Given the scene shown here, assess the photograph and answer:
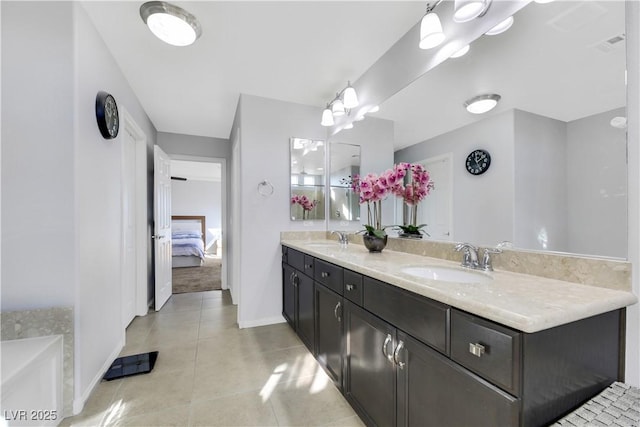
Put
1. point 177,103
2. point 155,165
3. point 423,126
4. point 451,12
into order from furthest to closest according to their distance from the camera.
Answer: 1. point 155,165
2. point 177,103
3. point 423,126
4. point 451,12

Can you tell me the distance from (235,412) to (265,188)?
1.95 meters

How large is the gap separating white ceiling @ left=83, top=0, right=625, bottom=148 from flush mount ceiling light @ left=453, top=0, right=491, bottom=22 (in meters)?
0.14

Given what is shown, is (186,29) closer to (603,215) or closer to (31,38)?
(31,38)

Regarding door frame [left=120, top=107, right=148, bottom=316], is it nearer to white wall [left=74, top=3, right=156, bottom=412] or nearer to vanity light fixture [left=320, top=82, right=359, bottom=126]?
white wall [left=74, top=3, right=156, bottom=412]

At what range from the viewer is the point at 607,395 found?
2.59 ft

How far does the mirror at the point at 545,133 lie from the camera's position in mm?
934

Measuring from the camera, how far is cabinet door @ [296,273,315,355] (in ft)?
6.72

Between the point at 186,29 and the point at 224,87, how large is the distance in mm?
918

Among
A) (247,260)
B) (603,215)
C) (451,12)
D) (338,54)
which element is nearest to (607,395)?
(603,215)

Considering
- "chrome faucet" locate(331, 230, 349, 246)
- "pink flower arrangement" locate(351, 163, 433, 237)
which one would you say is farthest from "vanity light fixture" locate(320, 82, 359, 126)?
"chrome faucet" locate(331, 230, 349, 246)

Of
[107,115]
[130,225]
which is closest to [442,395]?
[107,115]

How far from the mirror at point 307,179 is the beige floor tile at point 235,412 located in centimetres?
174

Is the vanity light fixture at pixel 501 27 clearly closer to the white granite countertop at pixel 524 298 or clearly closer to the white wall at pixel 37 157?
the white granite countertop at pixel 524 298

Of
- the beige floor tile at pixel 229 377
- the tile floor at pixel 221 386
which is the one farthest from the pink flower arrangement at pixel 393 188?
the beige floor tile at pixel 229 377
